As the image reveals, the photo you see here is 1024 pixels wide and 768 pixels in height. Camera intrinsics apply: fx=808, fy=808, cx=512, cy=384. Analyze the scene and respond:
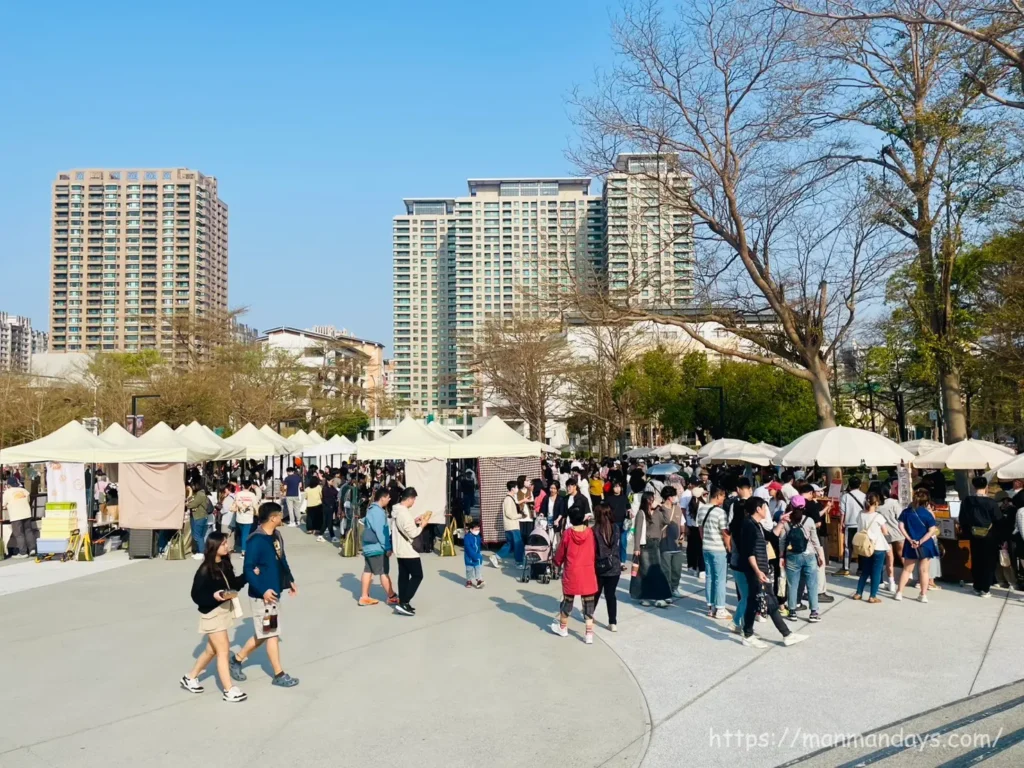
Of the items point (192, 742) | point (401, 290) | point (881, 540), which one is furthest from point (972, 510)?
point (401, 290)

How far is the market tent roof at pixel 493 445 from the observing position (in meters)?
16.2

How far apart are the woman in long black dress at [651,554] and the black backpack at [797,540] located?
5.28 feet

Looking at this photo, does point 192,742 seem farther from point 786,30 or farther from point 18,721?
point 786,30

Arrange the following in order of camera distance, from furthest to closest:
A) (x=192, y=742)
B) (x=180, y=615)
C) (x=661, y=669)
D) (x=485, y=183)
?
(x=485, y=183), (x=180, y=615), (x=661, y=669), (x=192, y=742)

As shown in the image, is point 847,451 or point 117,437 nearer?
point 847,451

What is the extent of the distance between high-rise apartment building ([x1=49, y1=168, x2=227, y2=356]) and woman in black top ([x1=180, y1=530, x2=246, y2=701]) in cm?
13886

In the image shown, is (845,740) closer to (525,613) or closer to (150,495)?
(525,613)

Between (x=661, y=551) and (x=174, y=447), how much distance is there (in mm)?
10061

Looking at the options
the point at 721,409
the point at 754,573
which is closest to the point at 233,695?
the point at 754,573

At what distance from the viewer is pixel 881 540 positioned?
10406 mm

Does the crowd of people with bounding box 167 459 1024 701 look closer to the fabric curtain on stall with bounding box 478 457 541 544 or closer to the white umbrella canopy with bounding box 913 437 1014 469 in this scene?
the fabric curtain on stall with bounding box 478 457 541 544

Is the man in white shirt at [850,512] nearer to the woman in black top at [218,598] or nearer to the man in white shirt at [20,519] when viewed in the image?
the woman in black top at [218,598]

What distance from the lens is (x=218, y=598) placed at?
646 cm

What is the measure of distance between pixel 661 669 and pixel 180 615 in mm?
6120
